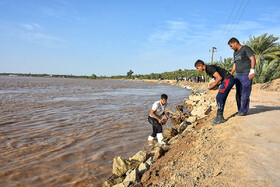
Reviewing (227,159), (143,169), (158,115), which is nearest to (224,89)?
(227,159)

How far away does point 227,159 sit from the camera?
2963mm

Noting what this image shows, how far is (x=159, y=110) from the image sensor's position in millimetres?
5891

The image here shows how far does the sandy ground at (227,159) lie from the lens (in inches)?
97.5

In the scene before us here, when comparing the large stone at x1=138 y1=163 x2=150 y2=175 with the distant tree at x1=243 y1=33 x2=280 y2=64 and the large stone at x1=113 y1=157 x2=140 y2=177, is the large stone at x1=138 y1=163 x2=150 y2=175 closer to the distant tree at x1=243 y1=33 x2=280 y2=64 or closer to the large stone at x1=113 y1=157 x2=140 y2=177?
the large stone at x1=113 y1=157 x2=140 y2=177

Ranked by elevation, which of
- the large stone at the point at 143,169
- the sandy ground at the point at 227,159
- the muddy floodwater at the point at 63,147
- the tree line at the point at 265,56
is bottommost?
the muddy floodwater at the point at 63,147

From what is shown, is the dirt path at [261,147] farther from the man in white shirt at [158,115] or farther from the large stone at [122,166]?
the large stone at [122,166]

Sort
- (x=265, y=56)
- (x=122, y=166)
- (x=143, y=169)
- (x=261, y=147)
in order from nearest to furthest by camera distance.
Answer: (x=261, y=147)
(x=143, y=169)
(x=122, y=166)
(x=265, y=56)

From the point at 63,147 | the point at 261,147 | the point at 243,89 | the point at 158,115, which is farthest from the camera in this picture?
the point at 158,115

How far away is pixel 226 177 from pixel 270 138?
1766 millimetres

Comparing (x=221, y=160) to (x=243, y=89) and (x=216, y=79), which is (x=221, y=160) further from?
(x=243, y=89)

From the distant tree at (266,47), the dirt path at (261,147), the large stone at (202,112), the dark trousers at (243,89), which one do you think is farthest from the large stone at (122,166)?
the distant tree at (266,47)

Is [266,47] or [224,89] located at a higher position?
[266,47]

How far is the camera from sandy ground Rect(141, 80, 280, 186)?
8.13ft

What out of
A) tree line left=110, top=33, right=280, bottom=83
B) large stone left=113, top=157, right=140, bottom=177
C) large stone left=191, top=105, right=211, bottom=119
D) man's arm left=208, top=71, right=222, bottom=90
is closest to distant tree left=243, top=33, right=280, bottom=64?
tree line left=110, top=33, right=280, bottom=83
